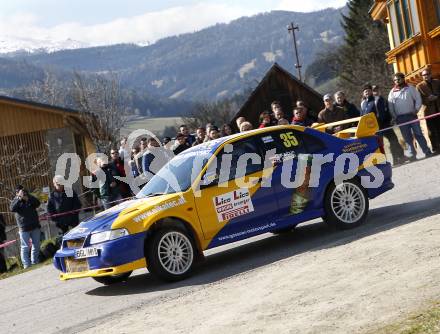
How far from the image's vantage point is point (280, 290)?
8734 millimetres

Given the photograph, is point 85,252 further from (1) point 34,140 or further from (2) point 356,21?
(2) point 356,21

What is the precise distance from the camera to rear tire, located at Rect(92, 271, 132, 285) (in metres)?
11.6

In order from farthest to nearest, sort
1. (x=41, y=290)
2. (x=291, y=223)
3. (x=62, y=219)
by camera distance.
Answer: (x=62, y=219) < (x=41, y=290) < (x=291, y=223)

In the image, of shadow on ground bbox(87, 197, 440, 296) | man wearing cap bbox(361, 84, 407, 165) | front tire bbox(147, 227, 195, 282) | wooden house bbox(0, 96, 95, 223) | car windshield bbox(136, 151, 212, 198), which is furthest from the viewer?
wooden house bbox(0, 96, 95, 223)

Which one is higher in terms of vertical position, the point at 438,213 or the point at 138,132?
the point at 138,132

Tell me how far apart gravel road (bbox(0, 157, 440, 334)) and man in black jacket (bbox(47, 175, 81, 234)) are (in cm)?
453

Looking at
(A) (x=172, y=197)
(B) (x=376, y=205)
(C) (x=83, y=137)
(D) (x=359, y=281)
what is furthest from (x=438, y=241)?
(C) (x=83, y=137)

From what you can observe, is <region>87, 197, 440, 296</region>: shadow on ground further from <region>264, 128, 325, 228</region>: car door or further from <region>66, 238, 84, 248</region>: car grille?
<region>66, 238, 84, 248</region>: car grille

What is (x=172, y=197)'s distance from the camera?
11.0 m

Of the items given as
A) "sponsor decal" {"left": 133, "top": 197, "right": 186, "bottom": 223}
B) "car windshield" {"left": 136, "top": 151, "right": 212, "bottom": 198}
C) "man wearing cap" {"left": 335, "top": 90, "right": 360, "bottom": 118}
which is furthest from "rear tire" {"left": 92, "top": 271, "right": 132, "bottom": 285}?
"man wearing cap" {"left": 335, "top": 90, "right": 360, "bottom": 118}

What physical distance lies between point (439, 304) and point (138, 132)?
14620 millimetres

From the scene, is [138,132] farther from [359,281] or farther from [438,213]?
[359,281]

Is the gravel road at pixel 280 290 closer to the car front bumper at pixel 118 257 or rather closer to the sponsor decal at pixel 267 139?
the car front bumper at pixel 118 257

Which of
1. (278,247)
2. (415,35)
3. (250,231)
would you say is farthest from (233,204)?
(415,35)
